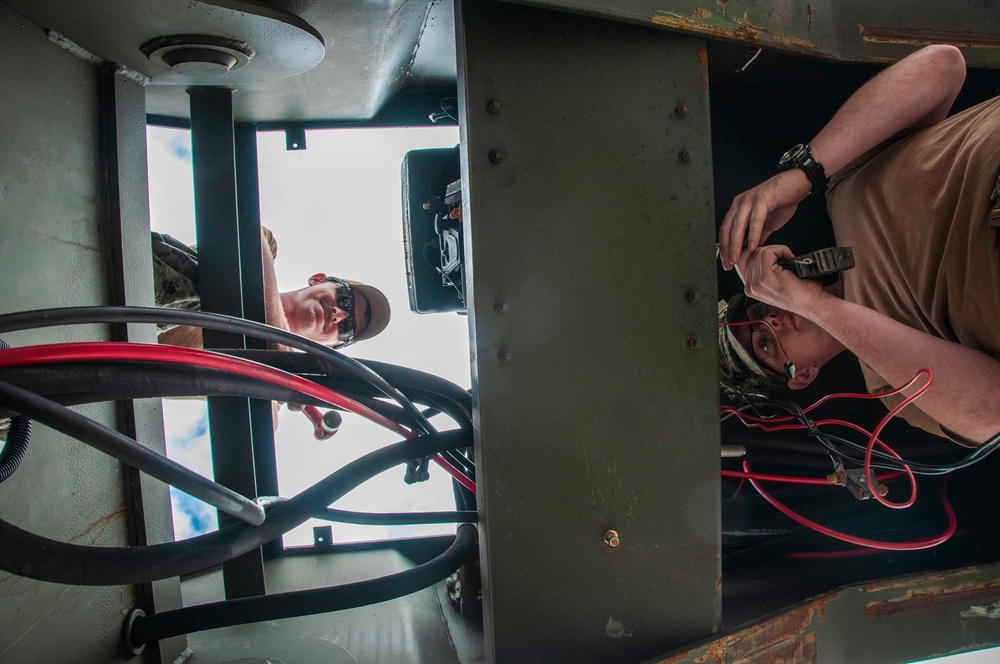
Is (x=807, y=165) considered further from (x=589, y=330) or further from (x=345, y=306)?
(x=345, y=306)

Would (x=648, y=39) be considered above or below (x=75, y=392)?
above

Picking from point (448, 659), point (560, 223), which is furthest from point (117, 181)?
point (448, 659)

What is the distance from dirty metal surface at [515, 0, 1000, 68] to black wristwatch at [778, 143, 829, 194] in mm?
139

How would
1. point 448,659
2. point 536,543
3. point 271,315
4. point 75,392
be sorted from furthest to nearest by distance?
1. point 271,315
2. point 448,659
3. point 536,543
4. point 75,392

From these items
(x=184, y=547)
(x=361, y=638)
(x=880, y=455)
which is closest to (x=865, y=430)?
(x=880, y=455)

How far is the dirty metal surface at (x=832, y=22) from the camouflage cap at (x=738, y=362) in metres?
0.60

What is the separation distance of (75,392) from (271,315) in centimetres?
74

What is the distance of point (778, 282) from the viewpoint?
0.95m

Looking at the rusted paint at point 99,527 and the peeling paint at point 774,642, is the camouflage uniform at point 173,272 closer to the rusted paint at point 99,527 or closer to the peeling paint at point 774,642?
the rusted paint at point 99,527

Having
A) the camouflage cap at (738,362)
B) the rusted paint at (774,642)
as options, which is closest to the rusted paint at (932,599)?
the rusted paint at (774,642)

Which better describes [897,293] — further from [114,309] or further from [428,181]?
[114,309]

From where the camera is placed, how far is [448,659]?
0.95 meters

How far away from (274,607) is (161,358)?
38cm

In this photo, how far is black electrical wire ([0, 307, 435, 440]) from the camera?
2.09 ft
